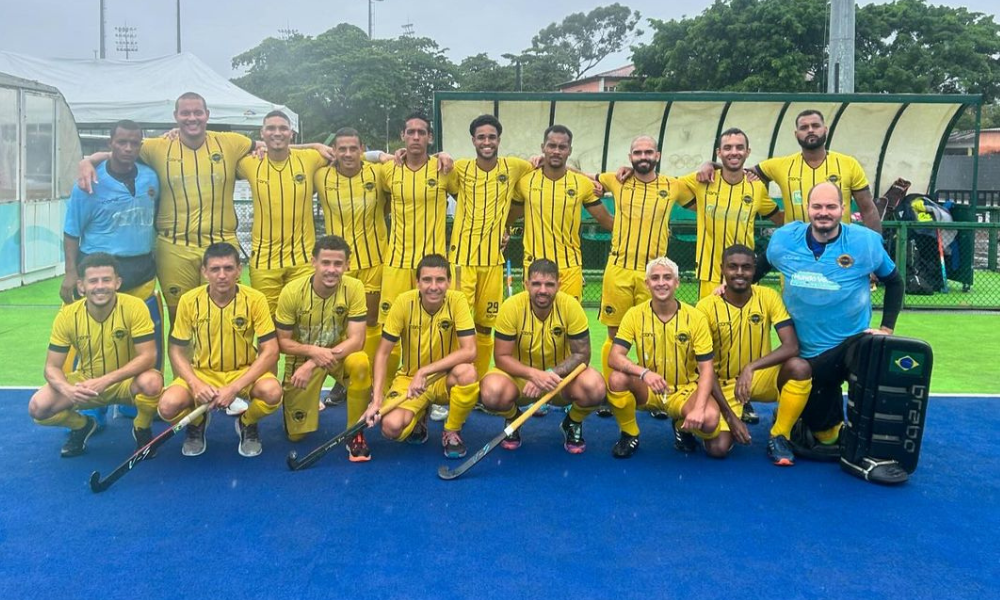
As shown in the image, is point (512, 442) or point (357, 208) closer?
point (512, 442)

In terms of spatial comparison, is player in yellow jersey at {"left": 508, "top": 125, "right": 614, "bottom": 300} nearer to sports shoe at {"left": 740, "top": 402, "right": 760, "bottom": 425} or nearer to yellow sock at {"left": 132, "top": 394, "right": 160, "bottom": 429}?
sports shoe at {"left": 740, "top": 402, "right": 760, "bottom": 425}

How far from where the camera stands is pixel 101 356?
164 inches

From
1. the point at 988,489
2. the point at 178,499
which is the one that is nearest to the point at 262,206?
the point at 178,499

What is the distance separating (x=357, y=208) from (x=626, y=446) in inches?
85.4

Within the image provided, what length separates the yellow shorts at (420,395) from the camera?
4219mm

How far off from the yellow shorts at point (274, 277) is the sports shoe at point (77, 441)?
1.18 metres

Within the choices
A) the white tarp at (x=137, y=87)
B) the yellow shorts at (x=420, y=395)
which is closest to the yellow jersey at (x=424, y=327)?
the yellow shorts at (x=420, y=395)

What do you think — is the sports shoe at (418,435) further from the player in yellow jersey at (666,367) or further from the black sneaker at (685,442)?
the black sneaker at (685,442)

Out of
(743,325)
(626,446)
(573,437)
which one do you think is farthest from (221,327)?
(743,325)

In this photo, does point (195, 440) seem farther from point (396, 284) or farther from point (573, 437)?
point (573, 437)

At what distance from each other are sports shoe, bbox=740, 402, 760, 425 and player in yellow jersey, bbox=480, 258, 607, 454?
115cm

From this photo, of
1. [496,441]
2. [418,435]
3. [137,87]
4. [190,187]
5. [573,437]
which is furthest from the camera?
[137,87]

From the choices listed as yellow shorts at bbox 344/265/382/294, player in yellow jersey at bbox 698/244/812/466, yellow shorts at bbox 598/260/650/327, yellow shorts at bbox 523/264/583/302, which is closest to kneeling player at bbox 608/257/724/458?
player in yellow jersey at bbox 698/244/812/466

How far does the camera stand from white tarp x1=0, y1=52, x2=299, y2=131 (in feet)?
49.6
